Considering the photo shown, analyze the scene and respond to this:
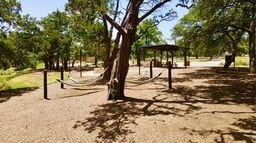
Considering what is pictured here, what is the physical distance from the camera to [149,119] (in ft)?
29.9

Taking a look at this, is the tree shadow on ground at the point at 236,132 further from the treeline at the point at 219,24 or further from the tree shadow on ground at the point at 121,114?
the treeline at the point at 219,24

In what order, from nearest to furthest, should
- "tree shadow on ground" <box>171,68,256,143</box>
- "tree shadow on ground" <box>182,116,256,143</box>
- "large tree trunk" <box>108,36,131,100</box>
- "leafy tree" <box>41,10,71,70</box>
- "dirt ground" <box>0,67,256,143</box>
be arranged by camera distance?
"tree shadow on ground" <box>182,116,256,143</box> < "tree shadow on ground" <box>171,68,256,143</box> < "dirt ground" <box>0,67,256,143</box> < "large tree trunk" <box>108,36,131,100</box> < "leafy tree" <box>41,10,71,70</box>

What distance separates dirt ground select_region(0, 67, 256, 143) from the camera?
790cm

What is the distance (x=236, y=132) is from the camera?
7.85 metres

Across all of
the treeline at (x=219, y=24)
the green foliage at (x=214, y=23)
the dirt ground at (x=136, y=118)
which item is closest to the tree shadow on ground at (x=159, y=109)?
the dirt ground at (x=136, y=118)

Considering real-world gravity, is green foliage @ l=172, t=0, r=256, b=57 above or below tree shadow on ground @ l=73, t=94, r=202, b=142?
above

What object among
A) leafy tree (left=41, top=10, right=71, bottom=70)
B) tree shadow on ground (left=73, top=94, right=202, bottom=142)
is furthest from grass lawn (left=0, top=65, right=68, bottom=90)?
tree shadow on ground (left=73, top=94, right=202, bottom=142)

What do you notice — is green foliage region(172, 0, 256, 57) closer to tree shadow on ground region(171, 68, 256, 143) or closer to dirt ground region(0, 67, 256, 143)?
tree shadow on ground region(171, 68, 256, 143)

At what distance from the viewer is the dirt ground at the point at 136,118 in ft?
25.9

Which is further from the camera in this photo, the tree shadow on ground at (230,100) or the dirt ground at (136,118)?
the dirt ground at (136,118)

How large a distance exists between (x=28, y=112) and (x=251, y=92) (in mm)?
8694

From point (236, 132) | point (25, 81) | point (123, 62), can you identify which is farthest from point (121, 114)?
point (25, 81)

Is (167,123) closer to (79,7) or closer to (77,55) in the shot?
(79,7)

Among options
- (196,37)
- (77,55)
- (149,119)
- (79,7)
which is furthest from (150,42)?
(149,119)
